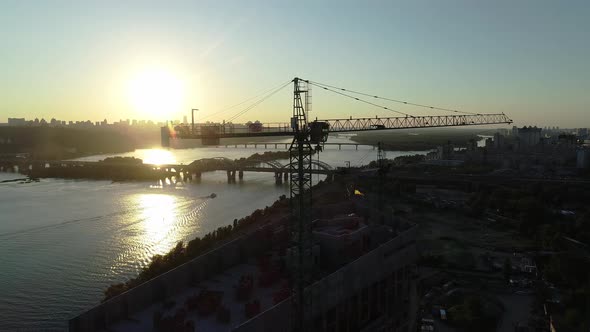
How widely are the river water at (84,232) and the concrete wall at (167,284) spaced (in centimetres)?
337

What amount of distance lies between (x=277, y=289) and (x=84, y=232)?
1153cm

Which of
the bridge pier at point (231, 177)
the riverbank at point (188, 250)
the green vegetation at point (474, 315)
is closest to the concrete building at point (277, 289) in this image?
the green vegetation at point (474, 315)

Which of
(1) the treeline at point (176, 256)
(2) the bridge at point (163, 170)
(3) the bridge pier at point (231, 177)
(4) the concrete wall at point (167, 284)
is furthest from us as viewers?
(2) the bridge at point (163, 170)

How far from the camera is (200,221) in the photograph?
18.4 m

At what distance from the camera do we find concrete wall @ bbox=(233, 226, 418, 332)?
5598 mm

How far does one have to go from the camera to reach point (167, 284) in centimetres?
662

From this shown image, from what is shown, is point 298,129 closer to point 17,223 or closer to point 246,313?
point 246,313

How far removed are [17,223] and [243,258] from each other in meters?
13.6

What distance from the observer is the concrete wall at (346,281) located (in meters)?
5.60

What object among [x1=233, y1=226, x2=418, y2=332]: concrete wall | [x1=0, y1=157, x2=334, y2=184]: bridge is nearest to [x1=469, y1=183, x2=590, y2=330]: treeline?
[x1=233, y1=226, x2=418, y2=332]: concrete wall

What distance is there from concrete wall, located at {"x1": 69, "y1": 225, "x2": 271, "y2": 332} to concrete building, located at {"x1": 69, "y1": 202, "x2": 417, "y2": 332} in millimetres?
13

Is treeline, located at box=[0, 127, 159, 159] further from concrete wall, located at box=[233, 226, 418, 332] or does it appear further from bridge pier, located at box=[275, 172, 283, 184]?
concrete wall, located at box=[233, 226, 418, 332]

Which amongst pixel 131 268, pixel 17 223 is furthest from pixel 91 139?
pixel 131 268

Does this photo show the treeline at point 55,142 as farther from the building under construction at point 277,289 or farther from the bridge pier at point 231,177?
the building under construction at point 277,289
